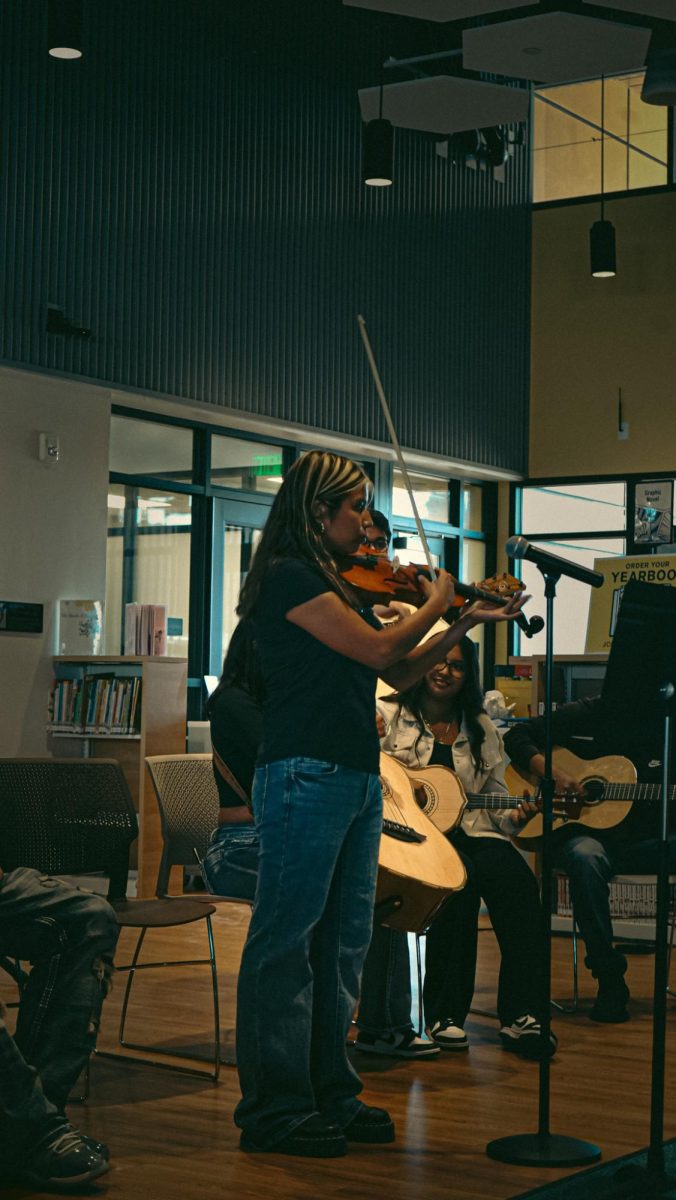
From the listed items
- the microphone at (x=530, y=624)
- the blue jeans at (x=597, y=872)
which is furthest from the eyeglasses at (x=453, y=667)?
the microphone at (x=530, y=624)

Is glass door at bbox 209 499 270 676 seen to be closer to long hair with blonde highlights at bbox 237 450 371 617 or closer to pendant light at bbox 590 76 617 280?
pendant light at bbox 590 76 617 280

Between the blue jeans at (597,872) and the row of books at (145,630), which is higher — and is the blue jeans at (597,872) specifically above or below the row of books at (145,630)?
below

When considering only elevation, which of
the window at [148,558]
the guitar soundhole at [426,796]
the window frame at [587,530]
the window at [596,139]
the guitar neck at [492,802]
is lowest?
the guitar neck at [492,802]

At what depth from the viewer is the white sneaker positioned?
4.48 meters

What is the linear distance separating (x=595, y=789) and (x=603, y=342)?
7465 millimetres

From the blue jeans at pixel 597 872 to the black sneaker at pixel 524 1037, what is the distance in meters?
0.60

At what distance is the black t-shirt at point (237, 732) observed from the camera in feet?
13.0

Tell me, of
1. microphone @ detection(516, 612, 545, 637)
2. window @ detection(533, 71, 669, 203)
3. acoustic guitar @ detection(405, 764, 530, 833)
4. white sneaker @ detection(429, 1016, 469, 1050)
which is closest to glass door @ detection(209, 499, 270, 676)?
window @ detection(533, 71, 669, 203)

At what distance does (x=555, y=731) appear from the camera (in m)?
5.38

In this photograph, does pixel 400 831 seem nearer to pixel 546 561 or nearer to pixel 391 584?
pixel 391 584

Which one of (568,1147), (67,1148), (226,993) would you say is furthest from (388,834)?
(226,993)

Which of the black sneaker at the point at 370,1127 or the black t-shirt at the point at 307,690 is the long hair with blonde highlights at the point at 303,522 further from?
the black sneaker at the point at 370,1127

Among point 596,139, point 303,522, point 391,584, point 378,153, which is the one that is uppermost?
point 596,139

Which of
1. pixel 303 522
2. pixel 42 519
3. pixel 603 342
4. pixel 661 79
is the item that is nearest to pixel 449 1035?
pixel 303 522
